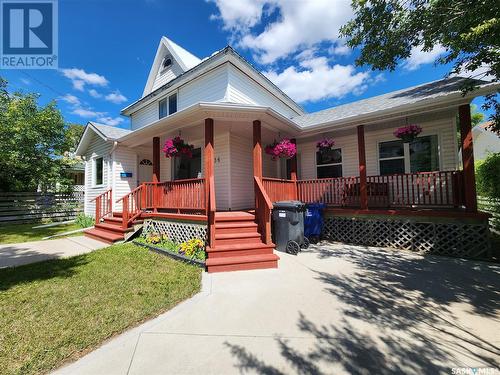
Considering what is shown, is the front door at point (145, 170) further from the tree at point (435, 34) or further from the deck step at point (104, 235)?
the tree at point (435, 34)

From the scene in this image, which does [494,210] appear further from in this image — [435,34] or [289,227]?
[289,227]

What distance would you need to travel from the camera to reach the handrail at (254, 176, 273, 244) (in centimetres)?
577

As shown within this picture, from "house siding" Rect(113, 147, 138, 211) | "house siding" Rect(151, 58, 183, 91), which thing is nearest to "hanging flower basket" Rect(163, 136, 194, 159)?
"house siding" Rect(113, 147, 138, 211)

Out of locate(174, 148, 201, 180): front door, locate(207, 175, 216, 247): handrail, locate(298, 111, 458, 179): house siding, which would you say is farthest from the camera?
locate(174, 148, 201, 180): front door

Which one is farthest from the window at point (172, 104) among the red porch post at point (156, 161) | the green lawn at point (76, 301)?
the green lawn at point (76, 301)

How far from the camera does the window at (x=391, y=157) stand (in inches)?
330

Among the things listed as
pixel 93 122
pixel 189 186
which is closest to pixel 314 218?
pixel 189 186

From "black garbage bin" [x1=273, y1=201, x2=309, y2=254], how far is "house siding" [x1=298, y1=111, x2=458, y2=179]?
3.88m

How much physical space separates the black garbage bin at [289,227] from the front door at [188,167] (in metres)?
4.11

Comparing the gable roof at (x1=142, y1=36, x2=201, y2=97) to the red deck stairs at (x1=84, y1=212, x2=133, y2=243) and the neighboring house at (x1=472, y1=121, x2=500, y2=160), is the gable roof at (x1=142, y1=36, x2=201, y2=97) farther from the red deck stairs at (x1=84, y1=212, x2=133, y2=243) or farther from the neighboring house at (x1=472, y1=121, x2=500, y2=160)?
the neighboring house at (x1=472, y1=121, x2=500, y2=160)

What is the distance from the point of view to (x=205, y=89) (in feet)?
31.3

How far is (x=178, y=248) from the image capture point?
6496 millimetres

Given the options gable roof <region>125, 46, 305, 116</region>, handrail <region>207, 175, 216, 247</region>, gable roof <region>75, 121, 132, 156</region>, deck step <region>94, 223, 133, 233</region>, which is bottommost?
deck step <region>94, 223, 133, 233</region>

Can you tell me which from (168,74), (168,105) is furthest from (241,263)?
(168,74)
